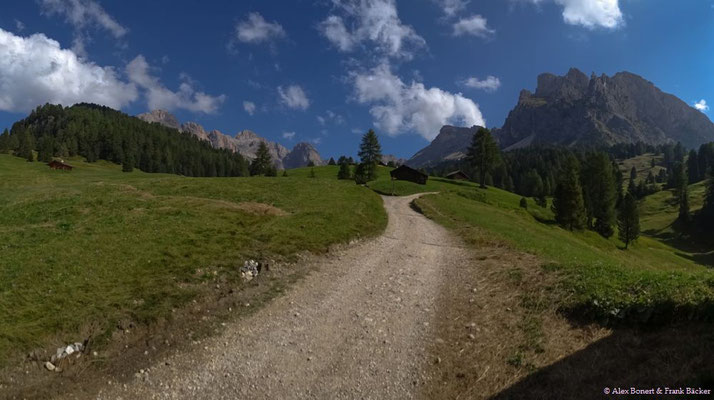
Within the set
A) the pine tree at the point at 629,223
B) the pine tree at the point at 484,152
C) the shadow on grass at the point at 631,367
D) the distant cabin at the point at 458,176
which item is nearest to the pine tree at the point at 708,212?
the pine tree at the point at 629,223

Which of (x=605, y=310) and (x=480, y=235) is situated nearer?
(x=605, y=310)

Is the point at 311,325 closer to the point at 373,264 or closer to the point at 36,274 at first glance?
the point at 373,264

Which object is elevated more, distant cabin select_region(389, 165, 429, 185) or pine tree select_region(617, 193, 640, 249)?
distant cabin select_region(389, 165, 429, 185)

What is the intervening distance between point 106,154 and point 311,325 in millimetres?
205781

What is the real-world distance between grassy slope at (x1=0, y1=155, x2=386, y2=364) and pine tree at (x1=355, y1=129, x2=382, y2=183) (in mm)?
54163

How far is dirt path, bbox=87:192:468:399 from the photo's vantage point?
8961mm

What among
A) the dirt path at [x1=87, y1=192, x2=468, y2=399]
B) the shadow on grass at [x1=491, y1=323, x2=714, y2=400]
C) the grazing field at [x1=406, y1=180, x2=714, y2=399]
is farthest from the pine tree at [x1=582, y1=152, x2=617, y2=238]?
the shadow on grass at [x1=491, y1=323, x2=714, y2=400]

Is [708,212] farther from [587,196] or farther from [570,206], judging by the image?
[570,206]

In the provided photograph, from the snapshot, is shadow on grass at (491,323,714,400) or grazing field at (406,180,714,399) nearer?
shadow on grass at (491,323,714,400)

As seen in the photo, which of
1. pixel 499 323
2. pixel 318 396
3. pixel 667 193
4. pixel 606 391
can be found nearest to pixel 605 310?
pixel 499 323

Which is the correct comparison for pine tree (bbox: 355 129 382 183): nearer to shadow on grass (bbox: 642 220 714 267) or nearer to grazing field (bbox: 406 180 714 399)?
grazing field (bbox: 406 180 714 399)

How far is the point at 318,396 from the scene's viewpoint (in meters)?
8.73

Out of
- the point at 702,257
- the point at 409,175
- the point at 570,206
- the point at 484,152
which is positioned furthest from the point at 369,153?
the point at 702,257

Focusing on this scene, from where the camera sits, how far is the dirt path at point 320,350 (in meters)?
8.96
